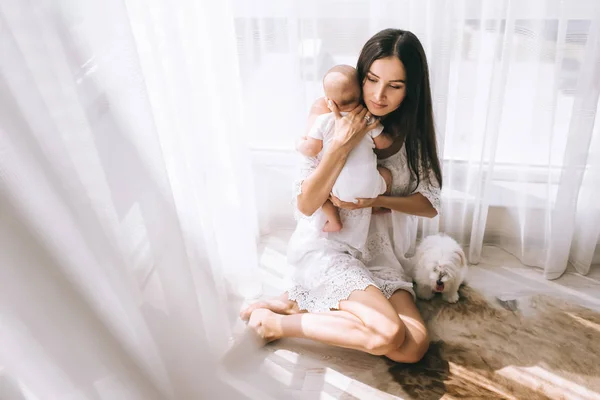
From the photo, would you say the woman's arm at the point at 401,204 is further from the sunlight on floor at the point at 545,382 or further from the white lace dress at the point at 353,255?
the sunlight on floor at the point at 545,382

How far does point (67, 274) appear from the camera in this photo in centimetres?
94

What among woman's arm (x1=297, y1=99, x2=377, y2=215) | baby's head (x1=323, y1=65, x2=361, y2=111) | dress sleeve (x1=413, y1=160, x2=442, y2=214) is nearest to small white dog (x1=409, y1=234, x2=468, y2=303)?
dress sleeve (x1=413, y1=160, x2=442, y2=214)

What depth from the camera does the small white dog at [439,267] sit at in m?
1.59

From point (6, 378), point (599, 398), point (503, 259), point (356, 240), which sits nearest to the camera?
point (6, 378)

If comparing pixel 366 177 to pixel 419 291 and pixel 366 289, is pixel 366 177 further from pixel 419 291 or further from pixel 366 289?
pixel 419 291

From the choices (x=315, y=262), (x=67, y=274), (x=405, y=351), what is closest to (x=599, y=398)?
(x=405, y=351)

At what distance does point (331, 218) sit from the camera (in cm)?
154

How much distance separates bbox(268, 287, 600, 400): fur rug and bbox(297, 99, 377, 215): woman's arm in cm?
48

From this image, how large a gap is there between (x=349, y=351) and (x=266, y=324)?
0.25 m

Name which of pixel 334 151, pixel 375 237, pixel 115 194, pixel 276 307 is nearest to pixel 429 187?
pixel 375 237

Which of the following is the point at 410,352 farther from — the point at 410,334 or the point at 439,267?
the point at 439,267

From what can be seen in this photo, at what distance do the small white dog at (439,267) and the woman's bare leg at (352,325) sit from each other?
0.18 m

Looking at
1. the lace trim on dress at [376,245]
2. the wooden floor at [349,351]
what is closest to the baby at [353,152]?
the lace trim on dress at [376,245]

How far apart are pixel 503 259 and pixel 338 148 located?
2.73 ft
